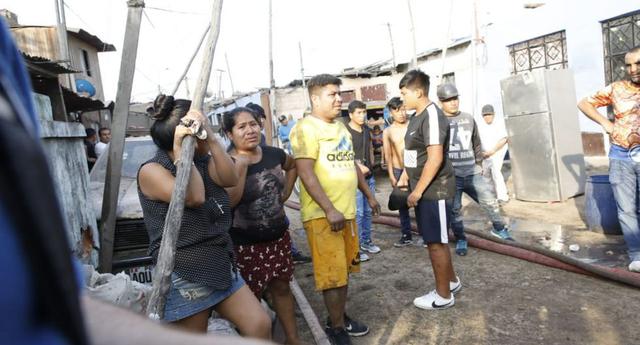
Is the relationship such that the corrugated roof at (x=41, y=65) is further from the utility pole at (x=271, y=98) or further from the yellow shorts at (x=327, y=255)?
the utility pole at (x=271, y=98)

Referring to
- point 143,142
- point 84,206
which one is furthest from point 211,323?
point 143,142

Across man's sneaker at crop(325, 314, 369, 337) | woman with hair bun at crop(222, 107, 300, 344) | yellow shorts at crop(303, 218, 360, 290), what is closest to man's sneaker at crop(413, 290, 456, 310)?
man's sneaker at crop(325, 314, 369, 337)

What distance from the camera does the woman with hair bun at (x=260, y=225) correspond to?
3062 mm

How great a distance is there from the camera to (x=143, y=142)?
18.1ft

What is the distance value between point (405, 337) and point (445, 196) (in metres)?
1.14

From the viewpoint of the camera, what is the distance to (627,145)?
4.10 meters

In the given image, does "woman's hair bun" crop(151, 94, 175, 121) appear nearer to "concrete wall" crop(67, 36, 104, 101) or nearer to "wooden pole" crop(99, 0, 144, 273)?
"wooden pole" crop(99, 0, 144, 273)

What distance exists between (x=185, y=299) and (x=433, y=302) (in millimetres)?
2264

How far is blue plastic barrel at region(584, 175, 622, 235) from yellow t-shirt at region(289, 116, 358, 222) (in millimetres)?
3682

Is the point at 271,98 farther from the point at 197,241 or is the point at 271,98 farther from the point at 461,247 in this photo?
the point at 197,241

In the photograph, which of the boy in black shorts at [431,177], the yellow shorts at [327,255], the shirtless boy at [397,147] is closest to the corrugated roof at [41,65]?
the yellow shorts at [327,255]

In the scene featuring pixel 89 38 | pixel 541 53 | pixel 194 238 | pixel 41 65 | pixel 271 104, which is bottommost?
pixel 194 238

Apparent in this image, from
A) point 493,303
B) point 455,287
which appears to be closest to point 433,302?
point 455,287

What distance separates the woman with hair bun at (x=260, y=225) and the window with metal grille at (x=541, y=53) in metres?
10.5
